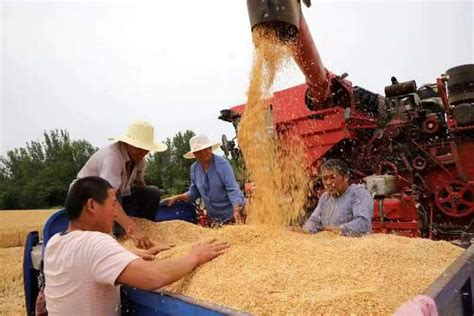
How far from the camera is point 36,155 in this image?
46.9m

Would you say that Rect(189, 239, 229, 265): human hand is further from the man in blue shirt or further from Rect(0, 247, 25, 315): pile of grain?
Rect(0, 247, 25, 315): pile of grain

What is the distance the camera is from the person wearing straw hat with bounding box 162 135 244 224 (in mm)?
4820

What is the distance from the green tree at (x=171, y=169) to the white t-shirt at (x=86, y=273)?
33.8 metres

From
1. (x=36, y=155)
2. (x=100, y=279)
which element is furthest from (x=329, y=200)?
(x=36, y=155)

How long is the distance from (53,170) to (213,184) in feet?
142

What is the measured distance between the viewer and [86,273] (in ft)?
7.00

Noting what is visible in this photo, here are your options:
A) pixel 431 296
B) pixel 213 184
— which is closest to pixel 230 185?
pixel 213 184

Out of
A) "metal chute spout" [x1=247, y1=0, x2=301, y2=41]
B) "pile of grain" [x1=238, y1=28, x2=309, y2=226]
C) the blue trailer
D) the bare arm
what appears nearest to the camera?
the blue trailer

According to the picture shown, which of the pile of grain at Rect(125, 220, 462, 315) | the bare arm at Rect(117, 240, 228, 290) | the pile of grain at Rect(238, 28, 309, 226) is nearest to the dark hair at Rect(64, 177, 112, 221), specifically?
the bare arm at Rect(117, 240, 228, 290)

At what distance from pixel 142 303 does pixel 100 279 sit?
0.25 m

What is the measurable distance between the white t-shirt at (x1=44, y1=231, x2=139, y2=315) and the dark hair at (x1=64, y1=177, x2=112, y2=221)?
13cm

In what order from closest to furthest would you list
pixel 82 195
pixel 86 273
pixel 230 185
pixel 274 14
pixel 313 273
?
pixel 313 273, pixel 86 273, pixel 82 195, pixel 274 14, pixel 230 185

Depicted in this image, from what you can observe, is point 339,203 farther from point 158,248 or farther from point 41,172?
point 41,172

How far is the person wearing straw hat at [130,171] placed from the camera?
3551 millimetres
